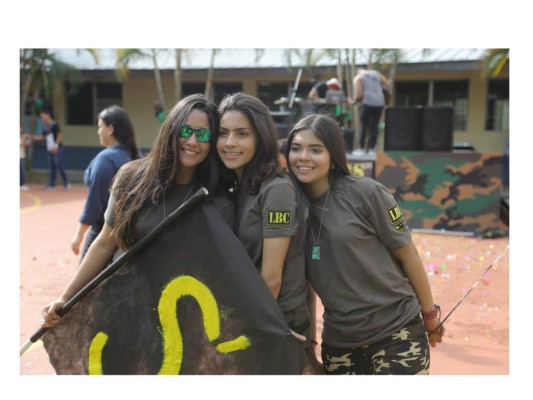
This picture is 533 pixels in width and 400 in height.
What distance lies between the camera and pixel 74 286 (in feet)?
7.89

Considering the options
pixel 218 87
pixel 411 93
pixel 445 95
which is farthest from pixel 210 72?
pixel 445 95

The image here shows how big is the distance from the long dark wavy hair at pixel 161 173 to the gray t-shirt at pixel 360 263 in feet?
1.45

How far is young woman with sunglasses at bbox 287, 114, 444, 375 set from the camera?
7.43ft

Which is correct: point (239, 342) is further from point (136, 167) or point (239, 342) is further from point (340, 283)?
point (136, 167)

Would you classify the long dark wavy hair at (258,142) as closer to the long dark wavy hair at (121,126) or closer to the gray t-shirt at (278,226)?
the gray t-shirt at (278,226)

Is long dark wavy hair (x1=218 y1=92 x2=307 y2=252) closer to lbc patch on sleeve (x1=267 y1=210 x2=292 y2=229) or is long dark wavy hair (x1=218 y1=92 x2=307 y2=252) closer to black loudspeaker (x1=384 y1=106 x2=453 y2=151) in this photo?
lbc patch on sleeve (x1=267 y1=210 x2=292 y2=229)

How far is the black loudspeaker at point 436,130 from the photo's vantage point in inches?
368

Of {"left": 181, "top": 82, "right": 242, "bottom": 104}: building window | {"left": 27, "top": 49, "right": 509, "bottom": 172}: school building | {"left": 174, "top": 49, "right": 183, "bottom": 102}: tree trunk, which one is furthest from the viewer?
{"left": 181, "top": 82, "right": 242, "bottom": 104}: building window

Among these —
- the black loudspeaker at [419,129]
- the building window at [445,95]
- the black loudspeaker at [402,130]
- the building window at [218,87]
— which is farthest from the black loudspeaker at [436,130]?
the building window at [218,87]

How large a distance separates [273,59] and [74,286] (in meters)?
13.7

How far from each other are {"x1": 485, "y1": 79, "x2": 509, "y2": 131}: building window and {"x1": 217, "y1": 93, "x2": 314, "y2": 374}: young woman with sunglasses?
541 inches

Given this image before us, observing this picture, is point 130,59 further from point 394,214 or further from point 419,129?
point 394,214

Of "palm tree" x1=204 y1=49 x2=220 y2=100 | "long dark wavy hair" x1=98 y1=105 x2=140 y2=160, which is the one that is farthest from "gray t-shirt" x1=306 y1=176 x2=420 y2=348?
"palm tree" x1=204 y1=49 x2=220 y2=100

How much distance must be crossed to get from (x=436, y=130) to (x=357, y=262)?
7.57 m
